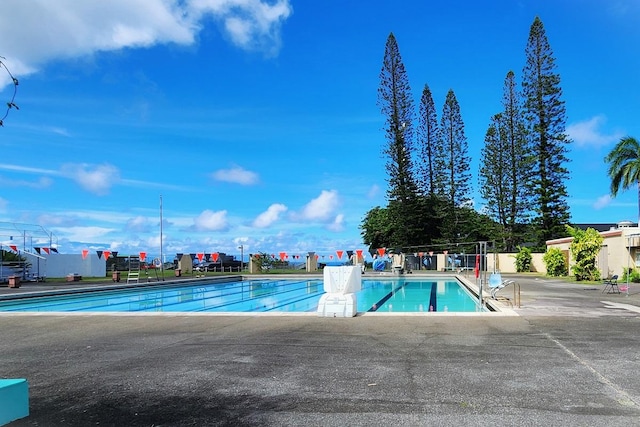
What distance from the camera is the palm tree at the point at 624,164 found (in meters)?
27.5

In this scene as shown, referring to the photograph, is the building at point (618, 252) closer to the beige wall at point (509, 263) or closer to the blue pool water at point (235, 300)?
the blue pool water at point (235, 300)

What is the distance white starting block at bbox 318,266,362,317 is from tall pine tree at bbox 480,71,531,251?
32848 millimetres

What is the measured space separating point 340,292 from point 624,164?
24915mm

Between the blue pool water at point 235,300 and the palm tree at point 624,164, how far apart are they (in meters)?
12.3

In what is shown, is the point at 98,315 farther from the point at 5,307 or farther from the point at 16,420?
the point at 16,420

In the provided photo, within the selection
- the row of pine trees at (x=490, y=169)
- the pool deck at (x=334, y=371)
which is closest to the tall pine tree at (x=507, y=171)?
the row of pine trees at (x=490, y=169)

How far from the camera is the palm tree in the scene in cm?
2753

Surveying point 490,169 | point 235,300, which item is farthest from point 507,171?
point 235,300

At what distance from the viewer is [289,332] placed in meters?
8.50

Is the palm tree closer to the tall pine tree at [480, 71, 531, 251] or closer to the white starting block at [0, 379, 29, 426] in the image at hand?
the tall pine tree at [480, 71, 531, 251]

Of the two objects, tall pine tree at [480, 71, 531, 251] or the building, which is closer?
the building

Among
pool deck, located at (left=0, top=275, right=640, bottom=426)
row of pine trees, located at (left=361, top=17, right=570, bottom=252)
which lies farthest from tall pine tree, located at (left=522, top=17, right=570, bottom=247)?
pool deck, located at (left=0, top=275, right=640, bottom=426)

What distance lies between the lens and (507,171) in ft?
135

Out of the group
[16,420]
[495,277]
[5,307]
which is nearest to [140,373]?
[16,420]
